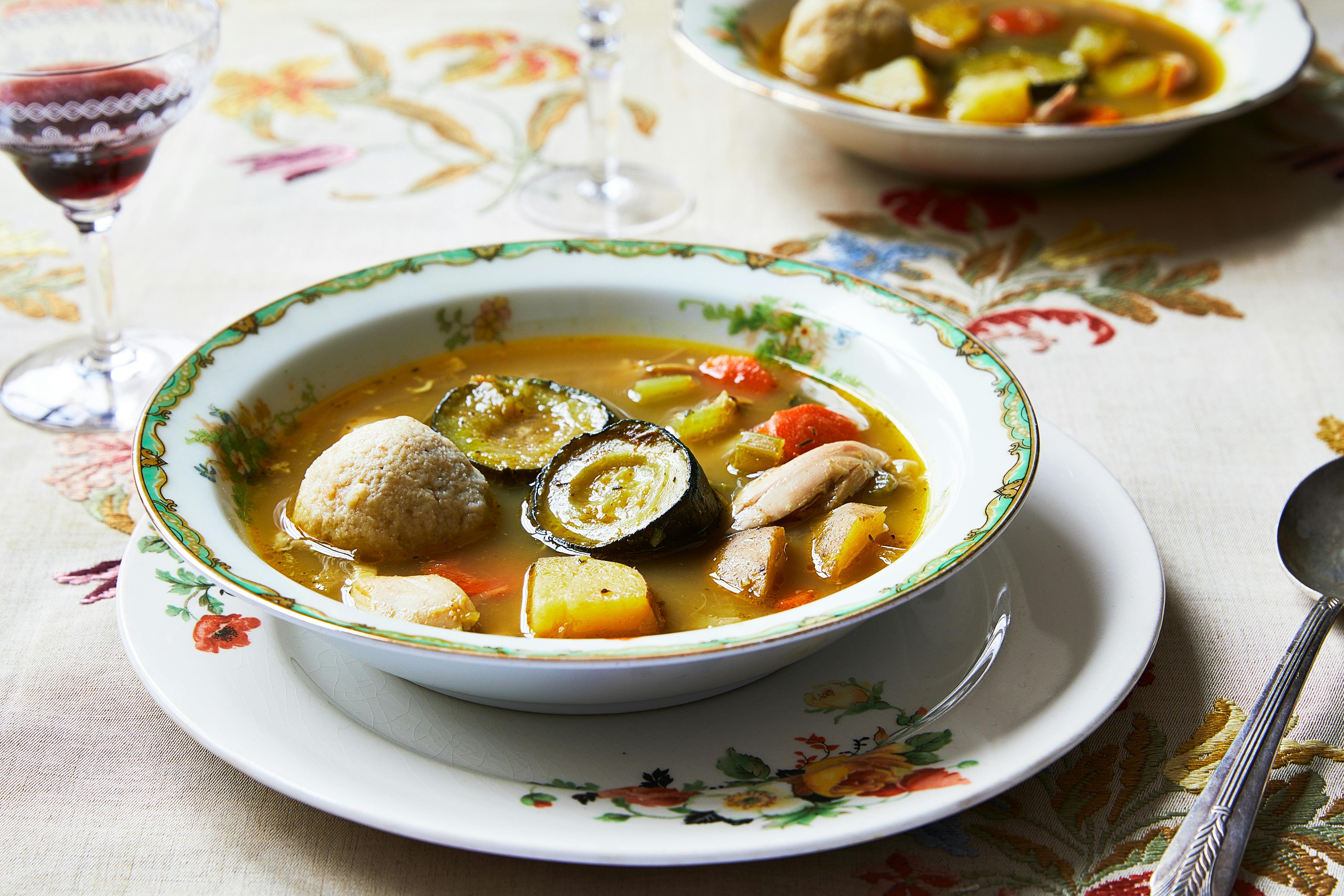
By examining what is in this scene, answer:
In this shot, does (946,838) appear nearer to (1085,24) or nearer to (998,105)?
(998,105)

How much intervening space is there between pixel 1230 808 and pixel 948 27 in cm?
287

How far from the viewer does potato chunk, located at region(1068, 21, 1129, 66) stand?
354cm

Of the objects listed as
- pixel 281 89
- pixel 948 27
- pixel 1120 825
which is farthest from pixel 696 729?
pixel 281 89

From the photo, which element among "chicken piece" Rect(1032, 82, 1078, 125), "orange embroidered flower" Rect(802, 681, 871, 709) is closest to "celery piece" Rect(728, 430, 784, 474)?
"orange embroidered flower" Rect(802, 681, 871, 709)

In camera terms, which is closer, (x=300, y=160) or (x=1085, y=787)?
(x=1085, y=787)

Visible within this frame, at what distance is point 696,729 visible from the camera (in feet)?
4.97

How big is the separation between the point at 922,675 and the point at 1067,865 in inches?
11.7

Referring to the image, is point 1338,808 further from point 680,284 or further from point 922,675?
point 680,284

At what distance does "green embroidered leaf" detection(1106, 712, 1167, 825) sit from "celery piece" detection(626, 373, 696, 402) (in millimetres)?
908

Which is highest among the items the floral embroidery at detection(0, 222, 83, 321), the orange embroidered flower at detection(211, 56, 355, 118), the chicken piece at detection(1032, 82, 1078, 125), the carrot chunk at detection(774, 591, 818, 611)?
the chicken piece at detection(1032, 82, 1078, 125)

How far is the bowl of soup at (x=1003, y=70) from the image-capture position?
2.88 metres

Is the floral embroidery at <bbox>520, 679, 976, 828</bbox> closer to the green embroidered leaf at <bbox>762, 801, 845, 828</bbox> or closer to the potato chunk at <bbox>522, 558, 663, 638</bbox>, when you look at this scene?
the green embroidered leaf at <bbox>762, 801, 845, 828</bbox>

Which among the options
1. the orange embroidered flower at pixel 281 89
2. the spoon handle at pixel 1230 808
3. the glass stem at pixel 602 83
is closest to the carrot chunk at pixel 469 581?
the spoon handle at pixel 1230 808

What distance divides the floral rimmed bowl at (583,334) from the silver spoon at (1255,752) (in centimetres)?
41
